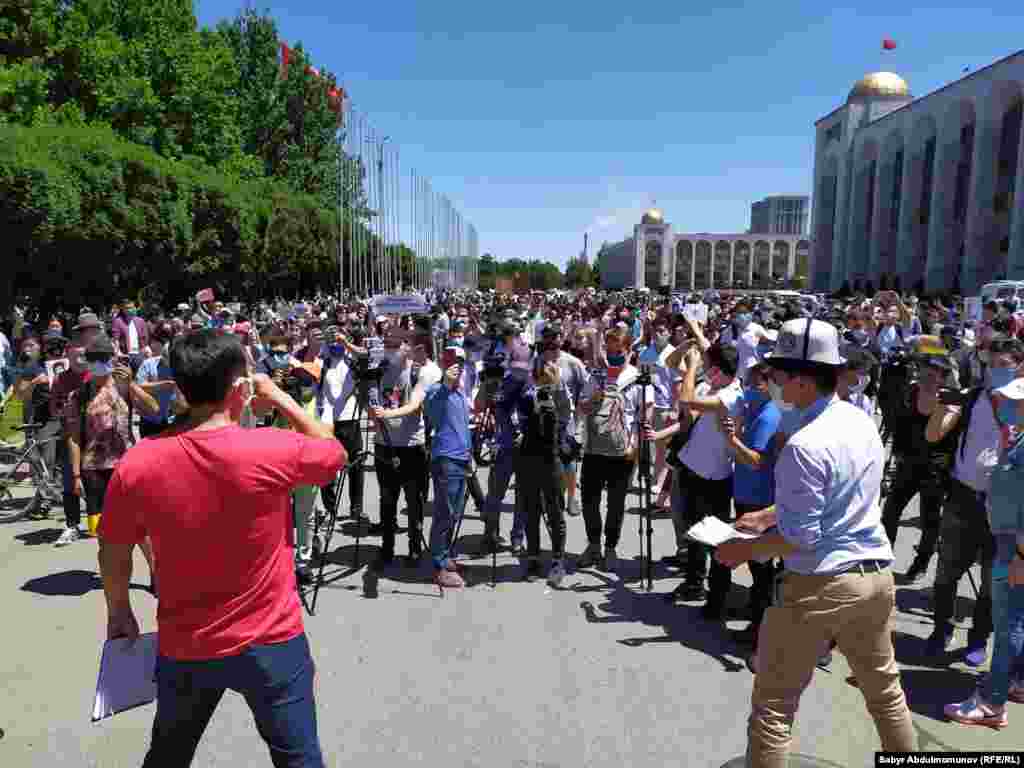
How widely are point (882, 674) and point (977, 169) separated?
2127 inches

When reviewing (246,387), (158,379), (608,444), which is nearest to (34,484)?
(158,379)

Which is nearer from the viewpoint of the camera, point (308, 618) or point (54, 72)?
point (308, 618)

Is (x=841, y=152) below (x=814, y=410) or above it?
above

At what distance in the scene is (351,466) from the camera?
695cm

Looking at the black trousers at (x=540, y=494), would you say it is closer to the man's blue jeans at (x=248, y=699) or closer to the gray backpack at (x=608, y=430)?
the gray backpack at (x=608, y=430)

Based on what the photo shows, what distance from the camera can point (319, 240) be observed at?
38438 mm

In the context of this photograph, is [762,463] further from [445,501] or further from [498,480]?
[445,501]

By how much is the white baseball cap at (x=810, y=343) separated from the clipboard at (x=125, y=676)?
8.27ft

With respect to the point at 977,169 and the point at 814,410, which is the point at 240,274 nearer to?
the point at 814,410

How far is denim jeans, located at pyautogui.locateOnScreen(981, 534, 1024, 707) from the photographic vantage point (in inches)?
150

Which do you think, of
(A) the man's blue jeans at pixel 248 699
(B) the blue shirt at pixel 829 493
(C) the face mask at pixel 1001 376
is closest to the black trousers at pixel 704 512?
(C) the face mask at pixel 1001 376

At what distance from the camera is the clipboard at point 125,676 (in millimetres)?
2389

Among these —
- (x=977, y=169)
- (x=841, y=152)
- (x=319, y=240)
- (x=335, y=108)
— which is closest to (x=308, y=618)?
(x=319, y=240)

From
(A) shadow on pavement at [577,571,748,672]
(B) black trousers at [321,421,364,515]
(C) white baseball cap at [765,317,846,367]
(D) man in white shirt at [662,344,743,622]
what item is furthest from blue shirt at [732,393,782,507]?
(B) black trousers at [321,421,364,515]
